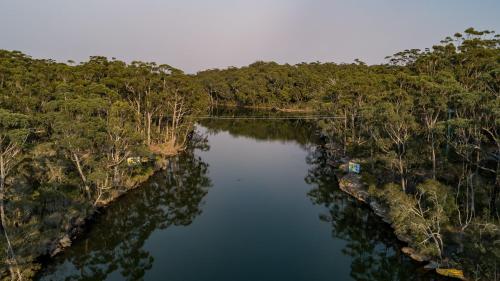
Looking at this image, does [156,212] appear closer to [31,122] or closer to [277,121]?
[31,122]

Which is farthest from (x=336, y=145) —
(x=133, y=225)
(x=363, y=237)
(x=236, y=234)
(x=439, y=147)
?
(x=133, y=225)

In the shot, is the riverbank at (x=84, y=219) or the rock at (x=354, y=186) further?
the rock at (x=354, y=186)

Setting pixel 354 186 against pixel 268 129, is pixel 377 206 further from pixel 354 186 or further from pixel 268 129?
pixel 268 129

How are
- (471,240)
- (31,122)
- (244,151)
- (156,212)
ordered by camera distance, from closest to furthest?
Result: (471,240) → (31,122) → (156,212) → (244,151)

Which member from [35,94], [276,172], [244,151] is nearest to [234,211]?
[276,172]

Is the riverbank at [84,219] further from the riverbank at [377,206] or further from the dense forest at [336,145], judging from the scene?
the riverbank at [377,206]

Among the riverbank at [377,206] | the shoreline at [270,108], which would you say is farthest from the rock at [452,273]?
the shoreline at [270,108]

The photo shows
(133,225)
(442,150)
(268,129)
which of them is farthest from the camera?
(268,129)
